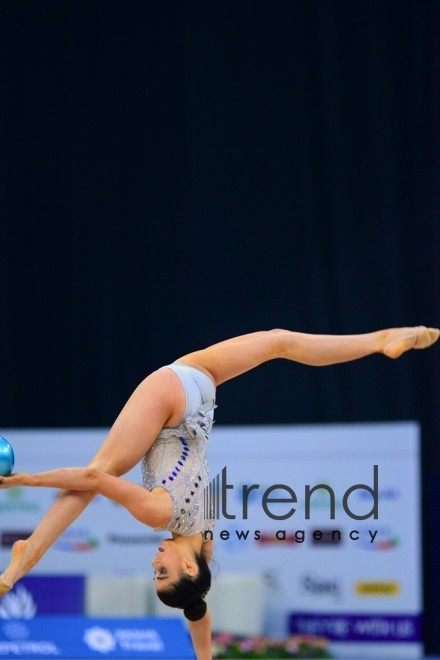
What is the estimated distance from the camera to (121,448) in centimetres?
427

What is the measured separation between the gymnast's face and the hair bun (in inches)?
6.2

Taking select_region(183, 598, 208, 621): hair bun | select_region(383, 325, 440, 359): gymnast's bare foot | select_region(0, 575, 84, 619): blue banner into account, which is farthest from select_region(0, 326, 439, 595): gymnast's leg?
select_region(0, 575, 84, 619): blue banner

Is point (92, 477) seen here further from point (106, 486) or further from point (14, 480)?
point (14, 480)

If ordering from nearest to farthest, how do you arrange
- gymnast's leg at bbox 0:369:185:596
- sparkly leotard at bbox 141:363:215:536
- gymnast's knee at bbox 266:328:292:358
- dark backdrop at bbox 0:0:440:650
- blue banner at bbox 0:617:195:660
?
gymnast's leg at bbox 0:369:185:596 < sparkly leotard at bbox 141:363:215:536 < gymnast's knee at bbox 266:328:292:358 < blue banner at bbox 0:617:195:660 < dark backdrop at bbox 0:0:440:650

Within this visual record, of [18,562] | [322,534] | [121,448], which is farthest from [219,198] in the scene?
[18,562]

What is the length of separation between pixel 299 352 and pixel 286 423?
3806 mm

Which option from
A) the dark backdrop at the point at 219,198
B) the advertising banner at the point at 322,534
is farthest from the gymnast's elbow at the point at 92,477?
the dark backdrop at the point at 219,198

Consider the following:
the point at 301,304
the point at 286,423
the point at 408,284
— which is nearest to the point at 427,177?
the point at 408,284

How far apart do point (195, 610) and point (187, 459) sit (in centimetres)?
62

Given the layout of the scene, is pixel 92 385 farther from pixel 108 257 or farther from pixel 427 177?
pixel 427 177

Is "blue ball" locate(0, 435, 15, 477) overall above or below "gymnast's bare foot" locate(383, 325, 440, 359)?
below

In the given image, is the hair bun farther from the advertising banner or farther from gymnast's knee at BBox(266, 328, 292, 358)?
the advertising banner

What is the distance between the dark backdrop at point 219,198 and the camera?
814cm

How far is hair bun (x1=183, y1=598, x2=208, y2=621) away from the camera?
4.43 metres
